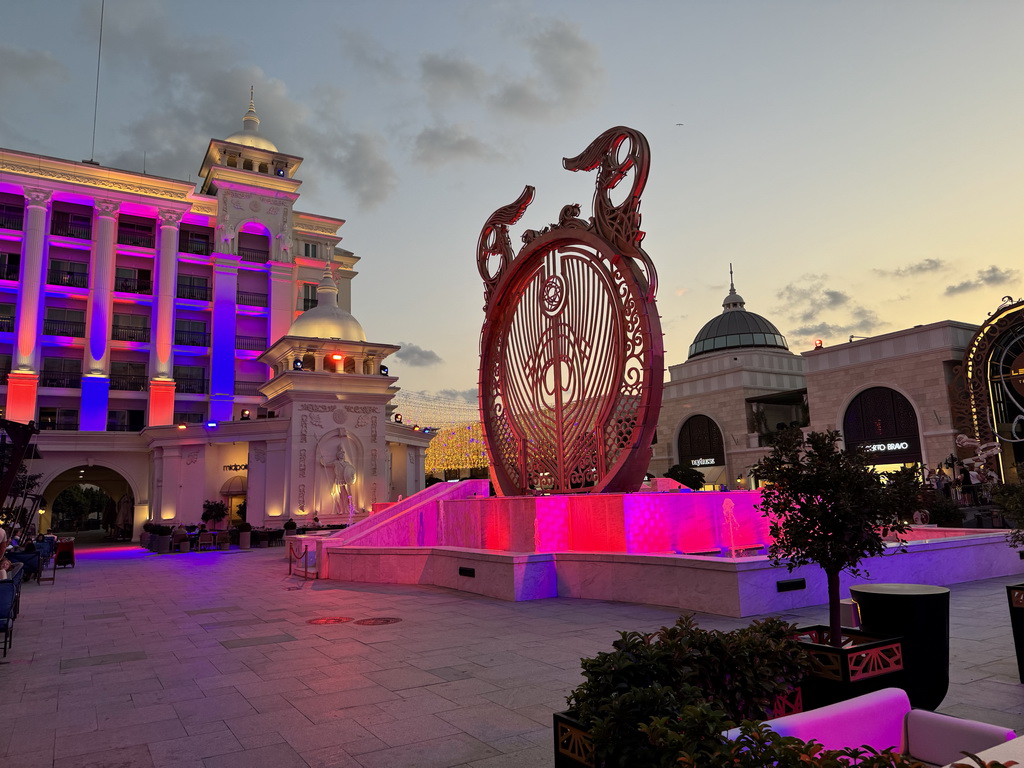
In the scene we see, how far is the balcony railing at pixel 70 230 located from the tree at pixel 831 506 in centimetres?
4184

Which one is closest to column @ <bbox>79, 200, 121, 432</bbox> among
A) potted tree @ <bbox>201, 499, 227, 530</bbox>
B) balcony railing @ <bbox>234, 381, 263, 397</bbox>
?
balcony railing @ <bbox>234, 381, 263, 397</bbox>

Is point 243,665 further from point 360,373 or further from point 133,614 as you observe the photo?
point 360,373

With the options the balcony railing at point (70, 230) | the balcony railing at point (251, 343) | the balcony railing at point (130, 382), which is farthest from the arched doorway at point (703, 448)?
the balcony railing at point (70, 230)

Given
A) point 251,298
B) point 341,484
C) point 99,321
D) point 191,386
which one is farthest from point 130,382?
point 341,484

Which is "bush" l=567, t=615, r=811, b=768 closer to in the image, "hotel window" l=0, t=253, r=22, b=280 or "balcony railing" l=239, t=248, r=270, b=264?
"hotel window" l=0, t=253, r=22, b=280

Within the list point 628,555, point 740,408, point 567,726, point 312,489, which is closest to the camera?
point 567,726

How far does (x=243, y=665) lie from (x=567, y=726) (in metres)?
5.29

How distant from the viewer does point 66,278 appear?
36844 mm

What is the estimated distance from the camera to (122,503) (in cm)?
3894

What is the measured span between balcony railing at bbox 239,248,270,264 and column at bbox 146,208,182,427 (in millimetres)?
3899

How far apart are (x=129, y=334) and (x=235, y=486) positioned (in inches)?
509

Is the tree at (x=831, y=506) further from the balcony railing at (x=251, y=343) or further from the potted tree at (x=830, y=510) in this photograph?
the balcony railing at (x=251, y=343)

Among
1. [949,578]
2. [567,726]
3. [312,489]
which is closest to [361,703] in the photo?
[567,726]

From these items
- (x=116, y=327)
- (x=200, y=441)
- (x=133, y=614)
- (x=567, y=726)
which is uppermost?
(x=116, y=327)
